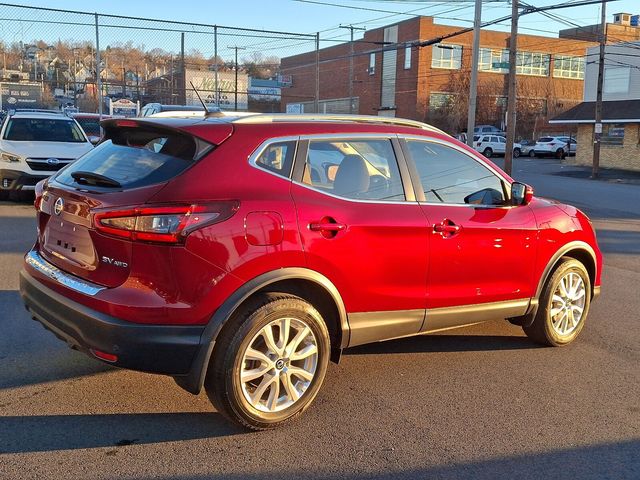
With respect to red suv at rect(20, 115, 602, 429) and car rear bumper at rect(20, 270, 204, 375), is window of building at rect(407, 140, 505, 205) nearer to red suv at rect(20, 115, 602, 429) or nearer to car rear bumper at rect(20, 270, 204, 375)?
red suv at rect(20, 115, 602, 429)

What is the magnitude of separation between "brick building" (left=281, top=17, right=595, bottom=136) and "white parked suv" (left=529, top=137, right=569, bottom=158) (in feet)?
30.1

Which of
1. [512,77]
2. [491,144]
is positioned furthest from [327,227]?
[491,144]

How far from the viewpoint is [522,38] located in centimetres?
5984

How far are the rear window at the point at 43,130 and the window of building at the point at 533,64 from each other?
53.9 m

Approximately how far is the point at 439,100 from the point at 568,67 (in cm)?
1585

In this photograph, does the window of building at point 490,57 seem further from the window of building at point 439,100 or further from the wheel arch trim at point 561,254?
the wheel arch trim at point 561,254

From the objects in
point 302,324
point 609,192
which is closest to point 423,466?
point 302,324

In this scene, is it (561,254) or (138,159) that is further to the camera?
(561,254)

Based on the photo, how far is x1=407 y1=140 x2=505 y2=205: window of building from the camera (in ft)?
14.8

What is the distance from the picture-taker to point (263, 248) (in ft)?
11.8

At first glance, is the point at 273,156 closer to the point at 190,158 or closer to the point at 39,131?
the point at 190,158

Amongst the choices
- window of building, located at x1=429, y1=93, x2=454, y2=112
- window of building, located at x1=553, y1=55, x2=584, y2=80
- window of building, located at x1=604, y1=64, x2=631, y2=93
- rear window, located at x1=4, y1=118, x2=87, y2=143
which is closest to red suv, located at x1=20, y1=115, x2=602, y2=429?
rear window, located at x1=4, y1=118, x2=87, y2=143

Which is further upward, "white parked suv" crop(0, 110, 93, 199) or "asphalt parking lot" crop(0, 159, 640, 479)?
"white parked suv" crop(0, 110, 93, 199)

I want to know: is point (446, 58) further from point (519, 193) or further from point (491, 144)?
point (519, 193)
